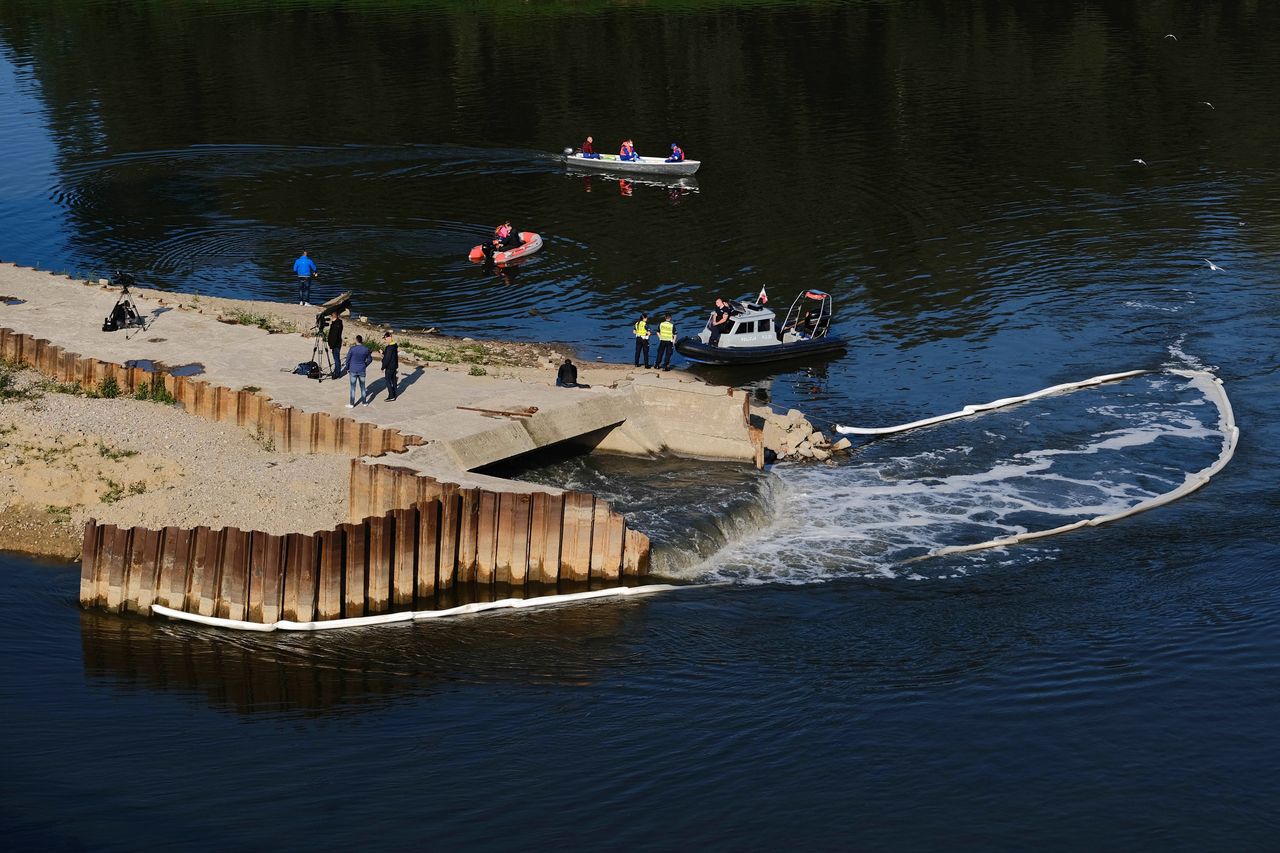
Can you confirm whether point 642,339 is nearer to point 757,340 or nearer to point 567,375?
point 757,340

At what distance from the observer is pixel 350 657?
33.8 meters

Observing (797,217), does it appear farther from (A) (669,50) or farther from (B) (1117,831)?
(B) (1117,831)

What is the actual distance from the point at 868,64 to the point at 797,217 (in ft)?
132

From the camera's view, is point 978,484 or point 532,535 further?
point 978,484

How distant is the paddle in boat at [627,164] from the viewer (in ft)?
283

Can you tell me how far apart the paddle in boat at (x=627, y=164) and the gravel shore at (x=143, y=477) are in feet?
153

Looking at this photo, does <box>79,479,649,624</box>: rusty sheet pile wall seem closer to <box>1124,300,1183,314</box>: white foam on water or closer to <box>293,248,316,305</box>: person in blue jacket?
<box>293,248,316,305</box>: person in blue jacket

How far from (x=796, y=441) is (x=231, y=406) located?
17.3 m

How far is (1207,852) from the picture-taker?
89.2 ft

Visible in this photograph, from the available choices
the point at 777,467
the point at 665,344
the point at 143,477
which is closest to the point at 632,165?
the point at 665,344

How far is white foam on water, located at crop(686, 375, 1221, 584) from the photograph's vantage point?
3925 cm

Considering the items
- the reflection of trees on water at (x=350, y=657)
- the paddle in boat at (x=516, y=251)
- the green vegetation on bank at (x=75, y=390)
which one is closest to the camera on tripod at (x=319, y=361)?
the green vegetation on bank at (x=75, y=390)

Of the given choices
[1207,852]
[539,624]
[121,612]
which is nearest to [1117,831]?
[1207,852]

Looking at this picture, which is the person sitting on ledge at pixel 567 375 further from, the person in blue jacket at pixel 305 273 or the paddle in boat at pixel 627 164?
the paddle in boat at pixel 627 164
